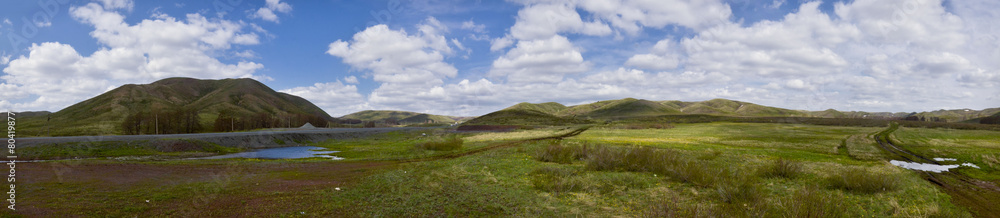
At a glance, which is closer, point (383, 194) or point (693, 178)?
point (383, 194)

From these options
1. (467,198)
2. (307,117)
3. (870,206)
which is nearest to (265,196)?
(467,198)

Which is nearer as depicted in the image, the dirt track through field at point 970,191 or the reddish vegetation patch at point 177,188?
the reddish vegetation patch at point 177,188

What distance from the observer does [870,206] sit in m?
13.4

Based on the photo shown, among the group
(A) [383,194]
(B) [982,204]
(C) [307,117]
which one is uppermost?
(C) [307,117]

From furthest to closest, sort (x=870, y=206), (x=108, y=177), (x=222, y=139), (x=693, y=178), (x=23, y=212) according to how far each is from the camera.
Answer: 1. (x=222, y=139)
2. (x=108, y=177)
3. (x=693, y=178)
4. (x=870, y=206)
5. (x=23, y=212)

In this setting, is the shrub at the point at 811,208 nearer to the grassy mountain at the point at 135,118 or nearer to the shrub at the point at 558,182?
the shrub at the point at 558,182

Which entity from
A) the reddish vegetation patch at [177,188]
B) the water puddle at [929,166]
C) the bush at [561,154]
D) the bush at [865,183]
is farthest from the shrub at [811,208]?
the water puddle at [929,166]

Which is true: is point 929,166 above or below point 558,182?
below

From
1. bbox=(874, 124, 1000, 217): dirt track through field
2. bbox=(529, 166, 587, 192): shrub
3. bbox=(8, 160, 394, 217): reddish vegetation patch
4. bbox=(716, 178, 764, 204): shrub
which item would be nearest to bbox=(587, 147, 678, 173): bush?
bbox=(529, 166, 587, 192): shrub

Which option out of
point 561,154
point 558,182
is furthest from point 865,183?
point 561,154

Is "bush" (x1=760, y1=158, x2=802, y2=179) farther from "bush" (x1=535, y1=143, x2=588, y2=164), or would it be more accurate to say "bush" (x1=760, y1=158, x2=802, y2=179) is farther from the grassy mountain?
the grassy mountain

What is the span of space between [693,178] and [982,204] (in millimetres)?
9895

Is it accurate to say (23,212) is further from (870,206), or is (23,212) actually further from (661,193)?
(870,206)

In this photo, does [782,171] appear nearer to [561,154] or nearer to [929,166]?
[561,154]
